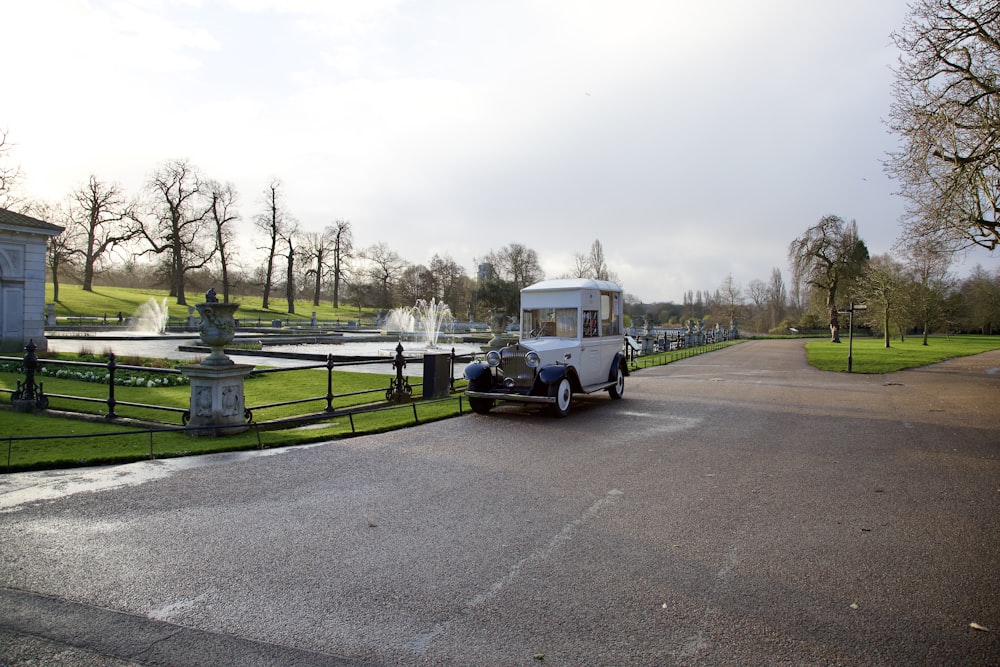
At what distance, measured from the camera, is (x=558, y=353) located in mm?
12188

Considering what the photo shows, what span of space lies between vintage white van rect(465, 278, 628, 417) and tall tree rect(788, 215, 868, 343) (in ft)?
187

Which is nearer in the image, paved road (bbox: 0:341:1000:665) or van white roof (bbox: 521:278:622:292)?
paved road (bbox: 0:341:1000:665)

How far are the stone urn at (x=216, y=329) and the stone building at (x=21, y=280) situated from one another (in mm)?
19898

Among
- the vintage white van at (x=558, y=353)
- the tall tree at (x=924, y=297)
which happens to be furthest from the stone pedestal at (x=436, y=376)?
the tall tree at (x=924, y=297)

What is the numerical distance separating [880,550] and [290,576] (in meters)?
4.62

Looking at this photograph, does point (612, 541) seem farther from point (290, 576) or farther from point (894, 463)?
point (894, 463)

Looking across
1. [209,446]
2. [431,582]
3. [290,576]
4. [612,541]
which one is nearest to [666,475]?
[612,541]

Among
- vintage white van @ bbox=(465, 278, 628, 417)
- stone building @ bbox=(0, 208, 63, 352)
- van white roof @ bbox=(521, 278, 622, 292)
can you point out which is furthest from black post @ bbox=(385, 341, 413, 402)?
stone building @ bbox=(0, 208, 63, 352)

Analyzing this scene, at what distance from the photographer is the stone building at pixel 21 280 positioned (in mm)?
24078

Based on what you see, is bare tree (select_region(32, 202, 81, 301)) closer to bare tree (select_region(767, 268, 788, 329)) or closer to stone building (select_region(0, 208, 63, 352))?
stone building (select_region(0, 208, 63, 352))

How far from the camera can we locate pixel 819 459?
26.9 feet

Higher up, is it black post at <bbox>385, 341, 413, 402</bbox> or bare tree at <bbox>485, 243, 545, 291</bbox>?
bare tree at <bbox>485, 243, 545, 291</bbox>

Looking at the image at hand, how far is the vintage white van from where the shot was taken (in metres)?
11.8

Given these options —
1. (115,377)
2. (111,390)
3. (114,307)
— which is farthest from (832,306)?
(114,307)
